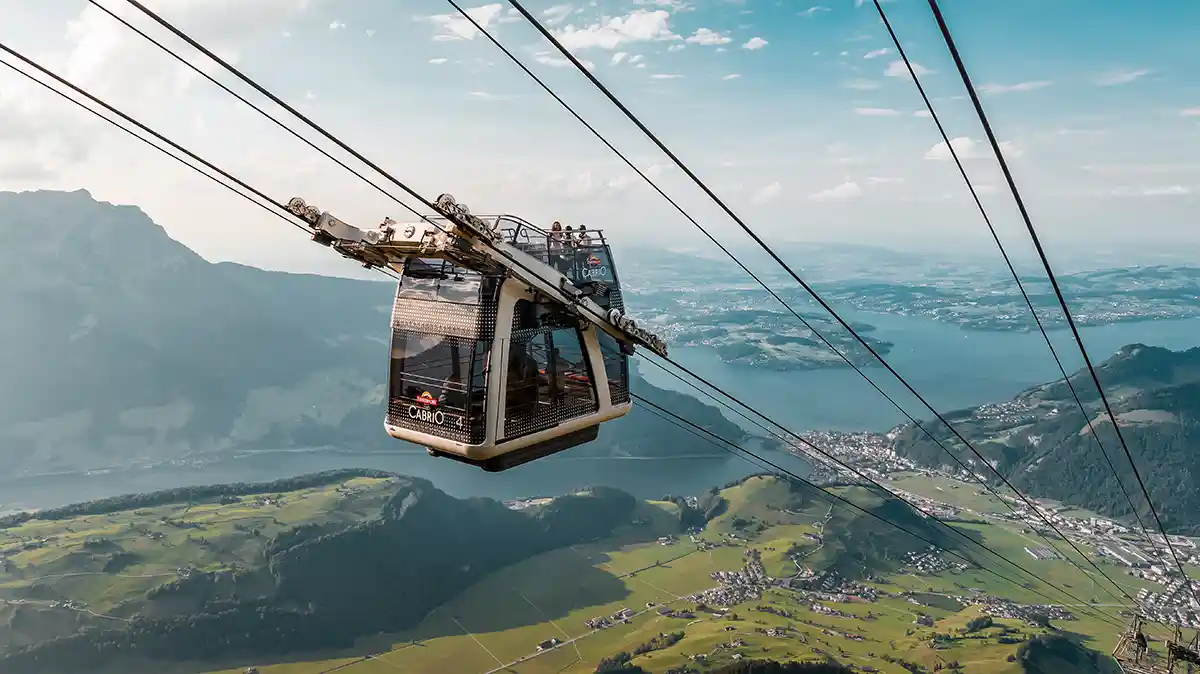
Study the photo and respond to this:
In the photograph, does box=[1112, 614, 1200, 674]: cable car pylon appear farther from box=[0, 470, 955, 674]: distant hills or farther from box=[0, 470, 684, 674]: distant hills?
box=[0, 470, 684, 674]: distant hills

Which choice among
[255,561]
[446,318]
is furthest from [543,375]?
[255,561]

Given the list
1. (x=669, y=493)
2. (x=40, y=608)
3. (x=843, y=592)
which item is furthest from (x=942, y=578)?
(x=40, y=608)

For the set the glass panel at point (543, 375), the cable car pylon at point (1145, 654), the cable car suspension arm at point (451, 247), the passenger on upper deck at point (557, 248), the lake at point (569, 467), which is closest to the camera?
the cable car suspension arm at point (451, 247)

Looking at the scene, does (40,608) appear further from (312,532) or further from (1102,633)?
(1102,633)

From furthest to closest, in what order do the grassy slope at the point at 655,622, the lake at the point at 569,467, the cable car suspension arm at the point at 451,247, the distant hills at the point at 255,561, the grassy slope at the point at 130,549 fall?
the lake at the point at 569,467
the grassy slope at the point at 130,549
the distant hills at the point at 255,561
the grassy slope at the point at 655,622
the cable car suspension arm at the point at 451,247

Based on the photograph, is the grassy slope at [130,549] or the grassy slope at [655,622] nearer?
the grassy slope at [655,622]

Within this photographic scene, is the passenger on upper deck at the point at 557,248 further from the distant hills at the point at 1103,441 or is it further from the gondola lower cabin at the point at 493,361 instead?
the distant hills at the point at 1103,441

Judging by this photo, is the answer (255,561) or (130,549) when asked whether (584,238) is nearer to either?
(255,561)

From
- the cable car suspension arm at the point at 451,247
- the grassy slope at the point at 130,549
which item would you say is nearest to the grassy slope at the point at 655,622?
the grassy slope at the point at 130,549
